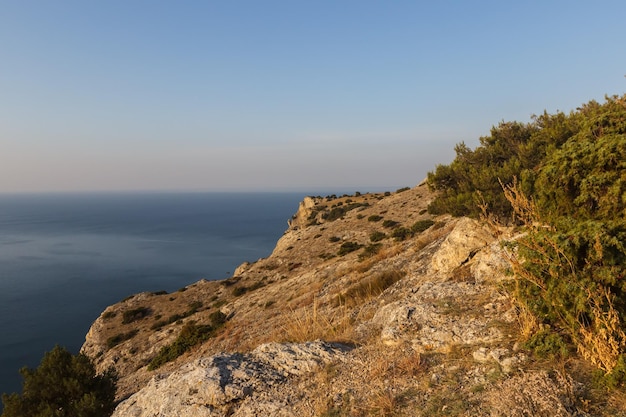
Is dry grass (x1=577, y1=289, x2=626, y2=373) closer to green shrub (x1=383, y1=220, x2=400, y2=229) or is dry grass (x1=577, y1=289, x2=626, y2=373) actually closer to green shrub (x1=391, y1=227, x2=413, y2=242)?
green shrub (x1=391, y1=227, x2=413, y2=242)

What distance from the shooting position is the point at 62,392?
46.6 ft

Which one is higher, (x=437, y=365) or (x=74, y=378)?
(x=437, y=365)

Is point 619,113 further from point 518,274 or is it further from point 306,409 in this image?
point 306,409

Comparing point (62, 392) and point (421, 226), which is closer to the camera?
point (62, 392)

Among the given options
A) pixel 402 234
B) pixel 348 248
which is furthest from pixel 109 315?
pixel 402 234

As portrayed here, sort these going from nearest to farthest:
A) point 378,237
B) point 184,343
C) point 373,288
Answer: point 373,288
point 184,343
point 378,237

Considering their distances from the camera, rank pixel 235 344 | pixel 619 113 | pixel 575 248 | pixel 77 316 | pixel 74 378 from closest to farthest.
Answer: pixel 575 248, pixel 619 113, pixel 74 378, pixel 235 344, pixel 77 316

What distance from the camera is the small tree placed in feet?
43.3

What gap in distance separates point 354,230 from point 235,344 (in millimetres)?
31972

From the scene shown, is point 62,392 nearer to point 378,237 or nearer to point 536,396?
point 536,396

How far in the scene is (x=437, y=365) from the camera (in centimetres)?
590

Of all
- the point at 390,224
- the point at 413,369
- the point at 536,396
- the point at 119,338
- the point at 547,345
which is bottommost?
the point at 119,338

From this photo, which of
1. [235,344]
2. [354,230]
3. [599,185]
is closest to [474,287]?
[599,185]

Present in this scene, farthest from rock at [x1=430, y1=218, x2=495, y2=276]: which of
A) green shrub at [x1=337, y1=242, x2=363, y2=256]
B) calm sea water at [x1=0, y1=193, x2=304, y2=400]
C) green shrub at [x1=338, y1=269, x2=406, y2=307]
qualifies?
calm sea water at [x1=0, y1=193, x2=304, y2=400]
